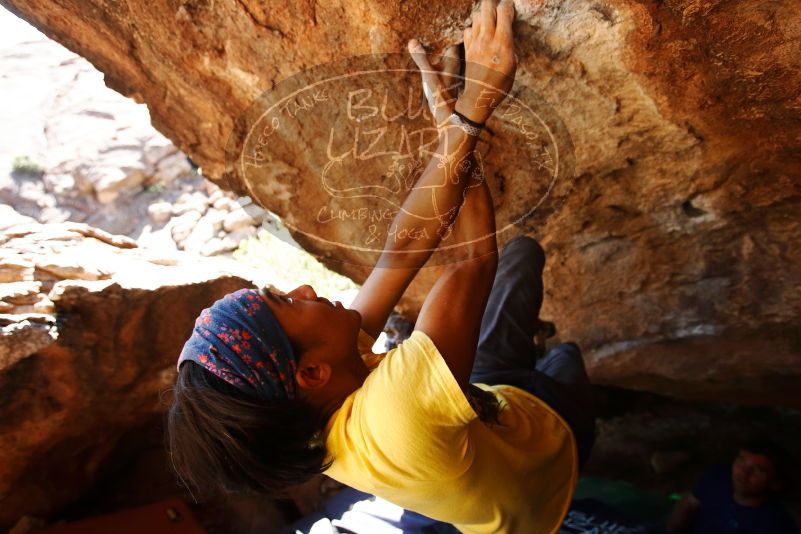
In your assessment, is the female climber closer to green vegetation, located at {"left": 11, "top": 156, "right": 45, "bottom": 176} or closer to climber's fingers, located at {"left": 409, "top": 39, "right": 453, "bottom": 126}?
climber's fingers, located at {"left": 409, "top": 39, "right": 453, "bottom": 126}

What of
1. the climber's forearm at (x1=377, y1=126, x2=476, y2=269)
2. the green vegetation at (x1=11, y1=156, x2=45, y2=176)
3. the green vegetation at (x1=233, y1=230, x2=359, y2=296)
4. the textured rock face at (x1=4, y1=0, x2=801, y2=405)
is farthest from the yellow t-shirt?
the green vegetation at (x1=11, y1=156, x2=45, y2=176)

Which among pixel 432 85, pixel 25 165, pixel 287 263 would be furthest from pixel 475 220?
pixel 25 165

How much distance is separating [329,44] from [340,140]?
305 millimetres

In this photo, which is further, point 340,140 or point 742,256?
point 742,256

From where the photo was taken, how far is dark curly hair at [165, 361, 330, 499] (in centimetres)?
96

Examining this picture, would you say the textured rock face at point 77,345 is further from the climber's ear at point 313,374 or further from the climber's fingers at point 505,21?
the climber's fingers at point 505,21

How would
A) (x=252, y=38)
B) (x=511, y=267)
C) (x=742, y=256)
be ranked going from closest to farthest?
(x=252, y=38) → (x=511, y=267) → (x=742, y=256)

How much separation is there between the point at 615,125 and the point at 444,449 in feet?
3.37

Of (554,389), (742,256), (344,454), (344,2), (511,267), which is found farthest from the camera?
(742,256)

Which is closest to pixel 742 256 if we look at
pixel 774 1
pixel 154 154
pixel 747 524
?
pixel 774 1

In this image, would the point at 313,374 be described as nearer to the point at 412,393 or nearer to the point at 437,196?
the point at 412,393

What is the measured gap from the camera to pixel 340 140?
160 centimetres

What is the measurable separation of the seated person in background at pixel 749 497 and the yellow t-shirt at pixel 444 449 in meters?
1.56

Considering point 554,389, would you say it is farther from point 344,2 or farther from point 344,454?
point 344,2
